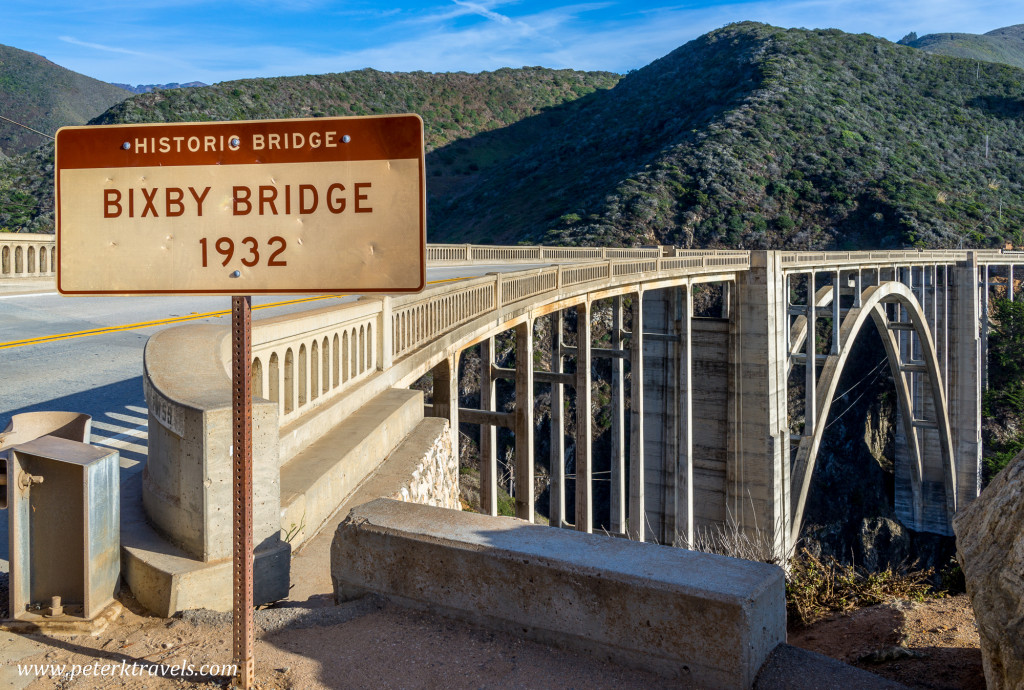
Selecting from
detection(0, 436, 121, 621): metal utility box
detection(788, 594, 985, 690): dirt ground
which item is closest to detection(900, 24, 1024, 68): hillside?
detection(788, 594, 985, 690): dirt ground

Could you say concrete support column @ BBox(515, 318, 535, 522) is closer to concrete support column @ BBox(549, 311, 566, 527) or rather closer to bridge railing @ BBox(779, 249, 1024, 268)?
concrete support column @ BBox(549, 311, 566, 527)

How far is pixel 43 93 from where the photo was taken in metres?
153

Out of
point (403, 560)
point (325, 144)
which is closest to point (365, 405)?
point (403, 560)

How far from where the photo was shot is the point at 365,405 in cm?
653

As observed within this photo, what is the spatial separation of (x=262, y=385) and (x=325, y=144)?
2265 millimetres

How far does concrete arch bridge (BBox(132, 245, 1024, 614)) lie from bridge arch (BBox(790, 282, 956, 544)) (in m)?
0.10

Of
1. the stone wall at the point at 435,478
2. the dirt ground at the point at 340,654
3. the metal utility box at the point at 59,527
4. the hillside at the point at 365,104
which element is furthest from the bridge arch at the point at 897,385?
the hillside at the point at 365,104

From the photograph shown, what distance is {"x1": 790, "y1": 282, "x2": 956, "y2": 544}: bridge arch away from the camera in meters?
25.3

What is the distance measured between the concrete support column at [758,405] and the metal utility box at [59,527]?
21.8 meters

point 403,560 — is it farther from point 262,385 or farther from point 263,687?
point 262,385

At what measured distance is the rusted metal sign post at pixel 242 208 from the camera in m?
2.68

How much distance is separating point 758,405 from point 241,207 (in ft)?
74.1

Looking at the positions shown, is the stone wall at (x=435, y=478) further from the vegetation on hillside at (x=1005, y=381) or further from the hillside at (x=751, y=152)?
the vegetation on hillside at (x=1005, y=381)

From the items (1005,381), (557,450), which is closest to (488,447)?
(557,450)
